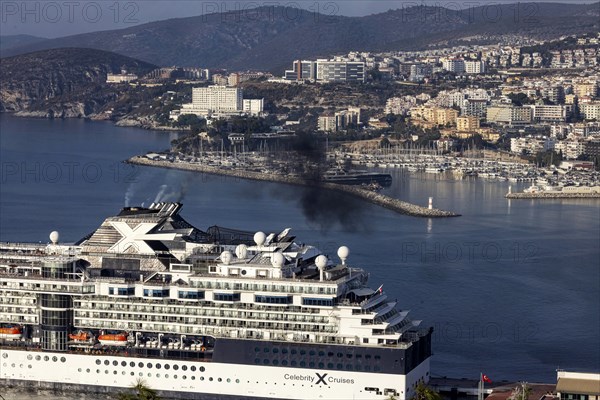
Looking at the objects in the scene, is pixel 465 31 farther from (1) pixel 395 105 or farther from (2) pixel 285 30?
(1) pixel 395 105

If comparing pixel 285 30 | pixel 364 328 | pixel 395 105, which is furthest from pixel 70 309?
pixel 285 30

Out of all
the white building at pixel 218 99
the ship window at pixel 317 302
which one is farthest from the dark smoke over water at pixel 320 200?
the white building at pixel 218 99

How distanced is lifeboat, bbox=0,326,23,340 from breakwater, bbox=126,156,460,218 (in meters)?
15.7

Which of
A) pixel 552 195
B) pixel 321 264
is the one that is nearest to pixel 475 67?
pixel 552 195

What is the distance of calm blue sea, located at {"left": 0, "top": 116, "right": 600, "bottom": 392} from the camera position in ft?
62.3

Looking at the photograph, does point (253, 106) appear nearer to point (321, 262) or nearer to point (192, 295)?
point (192, 295)

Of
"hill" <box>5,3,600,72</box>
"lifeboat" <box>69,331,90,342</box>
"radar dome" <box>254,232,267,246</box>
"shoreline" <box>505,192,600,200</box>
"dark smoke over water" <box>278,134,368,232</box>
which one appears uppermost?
"hill" <box>5,3,600,72</box>

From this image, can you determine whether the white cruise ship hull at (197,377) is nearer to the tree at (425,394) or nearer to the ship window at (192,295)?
the tree at (425,394)

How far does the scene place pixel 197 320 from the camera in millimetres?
15961

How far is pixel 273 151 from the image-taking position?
147 ft

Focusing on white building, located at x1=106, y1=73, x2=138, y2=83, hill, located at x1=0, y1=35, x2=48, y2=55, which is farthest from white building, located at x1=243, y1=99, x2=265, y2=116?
hill, located at x1=0, y1=35, x2=48, y2=55

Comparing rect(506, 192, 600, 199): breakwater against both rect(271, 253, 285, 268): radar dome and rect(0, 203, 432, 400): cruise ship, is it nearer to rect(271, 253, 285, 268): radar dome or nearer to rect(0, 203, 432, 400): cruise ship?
rect(0, 203, 432, 400): cruise ship

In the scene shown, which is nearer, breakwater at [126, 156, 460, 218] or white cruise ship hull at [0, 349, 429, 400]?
white cruise ship hull at [0, 349, 429, 400]

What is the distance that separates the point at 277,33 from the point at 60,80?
1658 inches
